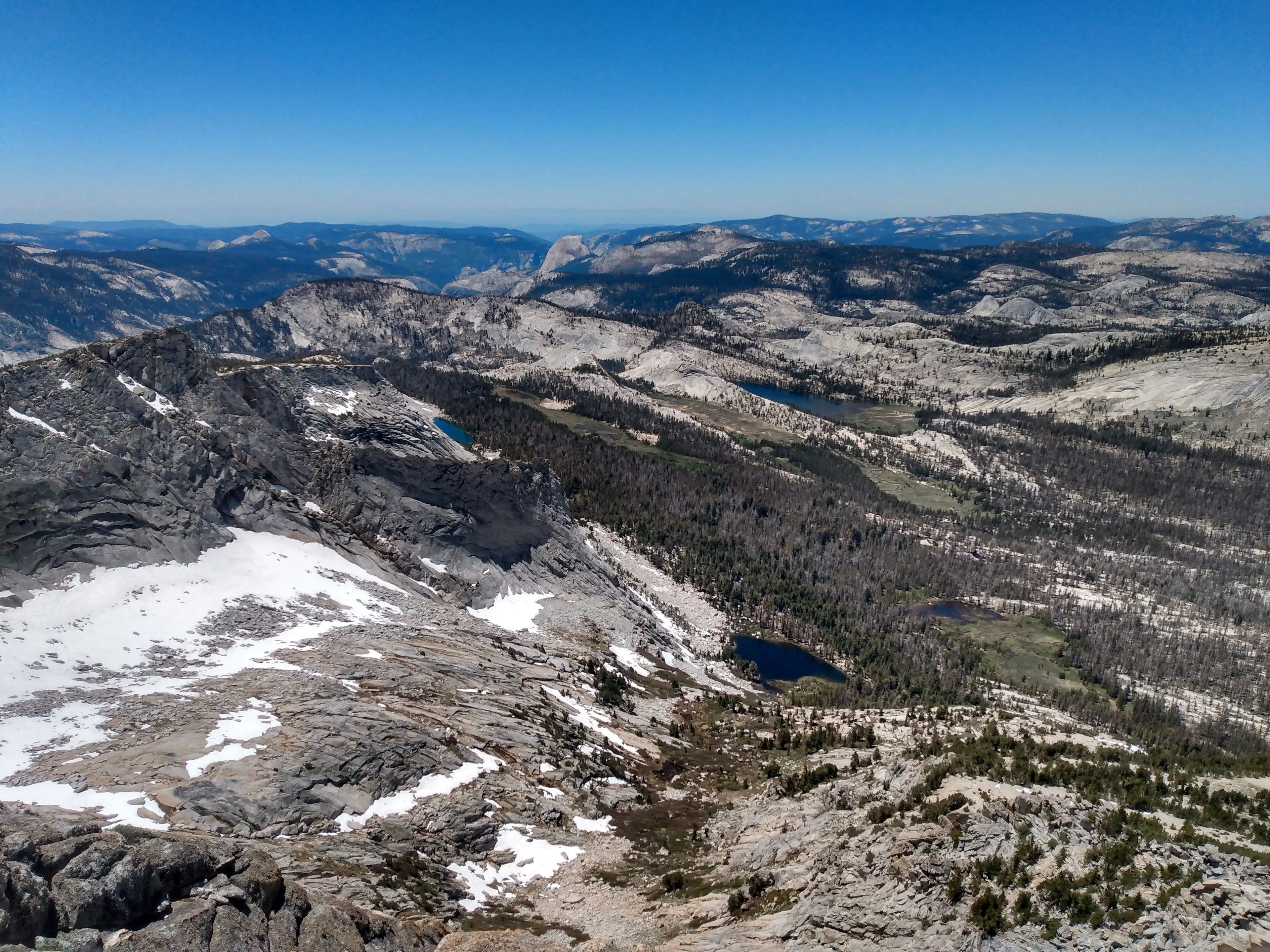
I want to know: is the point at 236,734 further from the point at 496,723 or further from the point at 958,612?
the point at 958,612

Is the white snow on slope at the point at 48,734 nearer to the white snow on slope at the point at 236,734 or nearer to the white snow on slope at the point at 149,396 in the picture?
the white snow on slope at the point at 236,734

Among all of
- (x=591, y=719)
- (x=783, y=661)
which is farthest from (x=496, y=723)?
(x=783, y=661)

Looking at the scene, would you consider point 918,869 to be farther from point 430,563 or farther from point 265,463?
point 265,463

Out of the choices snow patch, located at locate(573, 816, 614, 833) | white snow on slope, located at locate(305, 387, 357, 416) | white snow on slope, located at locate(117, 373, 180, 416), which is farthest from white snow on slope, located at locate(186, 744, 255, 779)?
white snow on slope, located at locate(305, 387, 357, 416)

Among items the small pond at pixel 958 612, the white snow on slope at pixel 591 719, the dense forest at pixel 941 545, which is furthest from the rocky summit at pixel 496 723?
the dense forest at pixel 941 545

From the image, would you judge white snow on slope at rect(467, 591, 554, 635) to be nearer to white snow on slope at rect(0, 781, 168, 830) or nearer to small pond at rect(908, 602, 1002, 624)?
white snow on slope at rect(0, 781, 168, 830)

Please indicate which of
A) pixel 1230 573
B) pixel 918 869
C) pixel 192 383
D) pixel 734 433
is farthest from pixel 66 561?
pixel 734 433

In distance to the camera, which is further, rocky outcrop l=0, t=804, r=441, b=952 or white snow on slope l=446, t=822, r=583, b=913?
white snow on slope l=446, t=822, r=583, b=913
